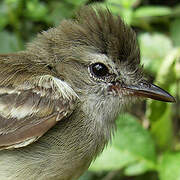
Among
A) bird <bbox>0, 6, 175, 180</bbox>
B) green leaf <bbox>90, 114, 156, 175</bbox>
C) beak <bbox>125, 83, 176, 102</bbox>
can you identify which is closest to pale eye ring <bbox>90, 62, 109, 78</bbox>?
bird <bbox>0, 6, 175, 180</bbox>

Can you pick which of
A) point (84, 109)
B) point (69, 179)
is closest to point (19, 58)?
point (84, 109)

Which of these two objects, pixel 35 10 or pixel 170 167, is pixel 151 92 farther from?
pixel 35 10

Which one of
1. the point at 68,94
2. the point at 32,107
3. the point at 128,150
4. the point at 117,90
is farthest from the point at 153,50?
the point at 32,107

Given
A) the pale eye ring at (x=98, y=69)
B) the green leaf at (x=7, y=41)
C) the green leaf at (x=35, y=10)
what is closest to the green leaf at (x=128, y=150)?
the pale eye ring at (x=98, y=69)

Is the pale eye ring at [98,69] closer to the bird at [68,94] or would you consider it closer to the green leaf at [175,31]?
the bird at [68,94]

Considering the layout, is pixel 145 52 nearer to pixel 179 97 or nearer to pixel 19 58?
pixel 179 97

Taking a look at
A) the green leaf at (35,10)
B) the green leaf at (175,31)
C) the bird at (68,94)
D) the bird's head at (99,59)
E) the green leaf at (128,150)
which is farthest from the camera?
the green leaf at (175,31)
